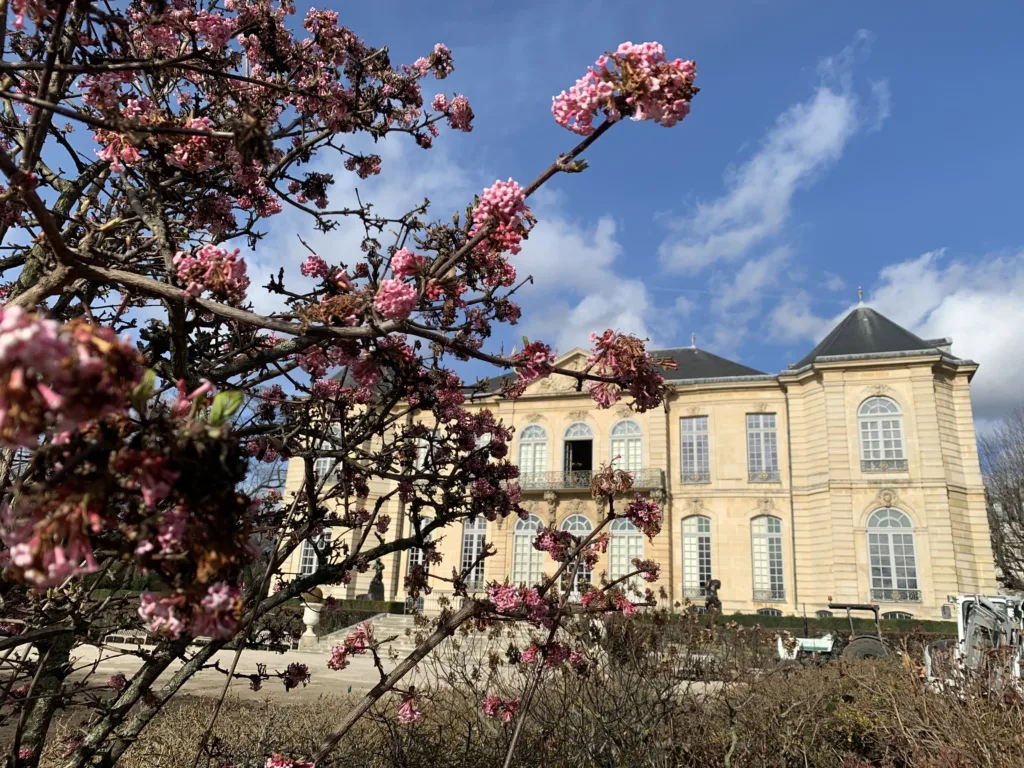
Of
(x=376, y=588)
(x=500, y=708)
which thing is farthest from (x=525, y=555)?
(x=500, y=708)

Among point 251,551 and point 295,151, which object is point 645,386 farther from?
point 295,151

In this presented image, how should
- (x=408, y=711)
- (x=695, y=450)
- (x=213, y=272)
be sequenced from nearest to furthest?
1. (x=213, y=272)
2. (x=408, y=711)
3. (x=695, y=450)

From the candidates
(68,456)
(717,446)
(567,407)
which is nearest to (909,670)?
(68,456)

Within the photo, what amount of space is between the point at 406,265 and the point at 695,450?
2659 centimetres

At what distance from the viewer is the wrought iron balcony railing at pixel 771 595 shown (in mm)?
24109

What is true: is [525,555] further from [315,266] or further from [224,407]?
[224,407]

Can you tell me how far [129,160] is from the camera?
98.0 inches

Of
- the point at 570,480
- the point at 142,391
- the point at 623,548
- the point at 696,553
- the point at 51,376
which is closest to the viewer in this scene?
the point at 51,376

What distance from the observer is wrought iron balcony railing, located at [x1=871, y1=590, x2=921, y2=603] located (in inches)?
863

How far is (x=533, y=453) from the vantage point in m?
29.4

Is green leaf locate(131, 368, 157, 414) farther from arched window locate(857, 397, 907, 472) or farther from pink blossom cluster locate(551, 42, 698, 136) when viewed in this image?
arched window locate(857, 397, 907, 472)

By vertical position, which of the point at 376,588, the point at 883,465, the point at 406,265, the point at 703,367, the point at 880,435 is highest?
the point at 703,367

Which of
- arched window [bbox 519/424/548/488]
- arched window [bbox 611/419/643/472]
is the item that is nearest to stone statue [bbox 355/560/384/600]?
arched window [bbox 519/424/548/488]

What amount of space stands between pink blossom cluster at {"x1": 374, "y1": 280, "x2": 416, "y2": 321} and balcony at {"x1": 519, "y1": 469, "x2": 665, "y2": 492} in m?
25.3
